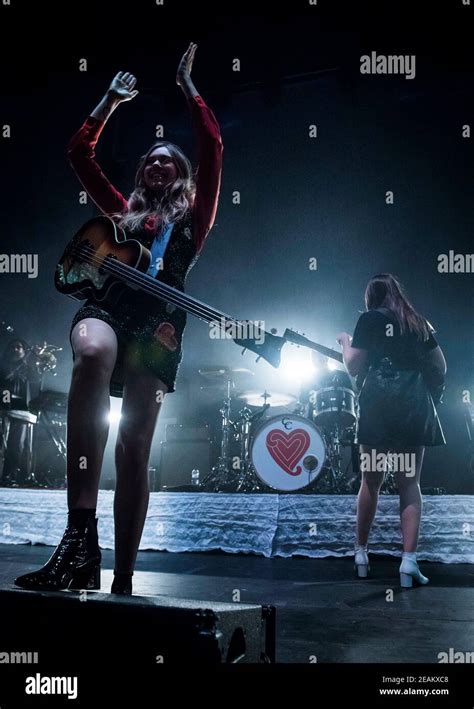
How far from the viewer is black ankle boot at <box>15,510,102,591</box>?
135cm

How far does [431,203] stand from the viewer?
7.68 meters

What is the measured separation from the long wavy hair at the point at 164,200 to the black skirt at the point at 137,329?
33 cm

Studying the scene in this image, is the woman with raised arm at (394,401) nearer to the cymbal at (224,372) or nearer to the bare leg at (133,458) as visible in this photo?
the bare leg at (133,458)

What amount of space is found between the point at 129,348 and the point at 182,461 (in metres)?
6.43

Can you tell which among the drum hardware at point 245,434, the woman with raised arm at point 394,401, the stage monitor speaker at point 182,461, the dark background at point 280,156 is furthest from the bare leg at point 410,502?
the stage monitor speaker at point 182,461

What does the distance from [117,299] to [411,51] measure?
21.1 feet

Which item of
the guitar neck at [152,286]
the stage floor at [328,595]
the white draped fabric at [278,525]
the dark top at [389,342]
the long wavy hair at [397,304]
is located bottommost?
the stage floor at [328,595]

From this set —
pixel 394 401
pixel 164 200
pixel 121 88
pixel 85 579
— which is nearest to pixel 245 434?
pixel 394 401

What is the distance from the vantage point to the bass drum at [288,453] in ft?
17.9

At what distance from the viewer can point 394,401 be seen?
10.5 feet

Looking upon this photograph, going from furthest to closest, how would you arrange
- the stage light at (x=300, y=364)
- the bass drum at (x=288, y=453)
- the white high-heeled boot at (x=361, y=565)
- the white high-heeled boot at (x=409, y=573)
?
the stage light at (x=300, y=364), the bass drum at (x=288, y=453), the white high-heeled boot at (x=361, y=565), the white high-heeled boot at (x=409, y=573)

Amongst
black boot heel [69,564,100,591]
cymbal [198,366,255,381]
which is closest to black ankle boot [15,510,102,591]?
black boot heel [69,564,100,591]

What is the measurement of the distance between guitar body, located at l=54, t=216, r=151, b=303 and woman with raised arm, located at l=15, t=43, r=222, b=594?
0.05 meters

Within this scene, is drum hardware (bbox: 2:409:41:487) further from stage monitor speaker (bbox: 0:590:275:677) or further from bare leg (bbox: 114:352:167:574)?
stage monitor speaker (bbox: 0:590:275:677)
